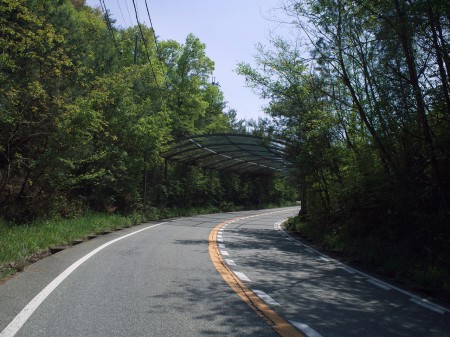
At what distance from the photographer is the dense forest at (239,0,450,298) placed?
9789 mm

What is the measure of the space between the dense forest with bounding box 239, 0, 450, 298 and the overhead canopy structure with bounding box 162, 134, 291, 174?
7523 mm

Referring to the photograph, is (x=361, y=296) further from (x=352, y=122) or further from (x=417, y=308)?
(x=352, y=122)

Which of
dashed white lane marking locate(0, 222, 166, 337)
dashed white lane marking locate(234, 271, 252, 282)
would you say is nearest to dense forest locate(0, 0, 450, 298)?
dashed white lane marking locate(234, 271, 252, 282)

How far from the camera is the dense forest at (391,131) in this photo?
32.1ft

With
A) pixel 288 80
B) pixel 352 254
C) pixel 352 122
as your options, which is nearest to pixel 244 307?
pixel 352 254

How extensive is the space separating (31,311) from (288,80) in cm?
1631

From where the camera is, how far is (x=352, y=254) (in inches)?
477

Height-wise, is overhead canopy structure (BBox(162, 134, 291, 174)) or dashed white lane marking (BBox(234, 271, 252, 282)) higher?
overhead canopy structure (BBox(162, 134, 291, 174))

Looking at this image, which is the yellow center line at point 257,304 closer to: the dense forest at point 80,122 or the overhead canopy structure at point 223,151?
the dense forest at point 80,122

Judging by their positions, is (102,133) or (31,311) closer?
(31,311)

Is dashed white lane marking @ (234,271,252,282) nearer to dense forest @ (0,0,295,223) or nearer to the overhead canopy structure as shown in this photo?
dense forest @ (0,0,295,223)

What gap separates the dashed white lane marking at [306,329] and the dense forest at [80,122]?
921cm

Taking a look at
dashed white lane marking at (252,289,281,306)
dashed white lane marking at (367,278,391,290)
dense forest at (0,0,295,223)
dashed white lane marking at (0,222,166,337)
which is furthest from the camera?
dense forest at (0,0,295,223)

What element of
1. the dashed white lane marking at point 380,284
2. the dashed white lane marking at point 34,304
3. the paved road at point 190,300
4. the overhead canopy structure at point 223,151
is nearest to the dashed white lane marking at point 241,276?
the paved road at point 190,300
